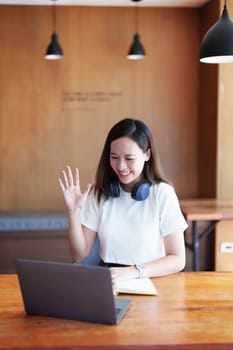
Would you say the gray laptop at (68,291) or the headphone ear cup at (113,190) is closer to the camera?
the gray laptop at (68,291)

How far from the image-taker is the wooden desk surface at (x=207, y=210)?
12.5 ft

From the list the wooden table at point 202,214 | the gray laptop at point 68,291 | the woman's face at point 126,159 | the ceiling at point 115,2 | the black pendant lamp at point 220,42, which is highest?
the ceiling at point 115,2

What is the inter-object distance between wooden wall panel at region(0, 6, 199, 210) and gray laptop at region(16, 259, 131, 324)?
3.87m

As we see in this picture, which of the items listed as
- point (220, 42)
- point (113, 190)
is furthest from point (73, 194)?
point (220, 42)

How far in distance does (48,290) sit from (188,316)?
47 cm

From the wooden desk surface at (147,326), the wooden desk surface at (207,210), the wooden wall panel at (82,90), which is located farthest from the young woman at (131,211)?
the wooden wall panel at (82,90)

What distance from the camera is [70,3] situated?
17.0ft

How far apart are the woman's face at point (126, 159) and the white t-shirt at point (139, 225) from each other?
0.39 ft

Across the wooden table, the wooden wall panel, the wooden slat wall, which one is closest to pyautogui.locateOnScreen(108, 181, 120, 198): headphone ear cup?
the wooden table

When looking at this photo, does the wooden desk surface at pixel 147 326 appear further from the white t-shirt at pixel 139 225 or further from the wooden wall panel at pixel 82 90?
the wooden wall panel at pixel 82 90

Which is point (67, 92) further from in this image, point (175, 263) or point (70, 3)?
point (175, 263)

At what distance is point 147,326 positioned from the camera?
1546 mm

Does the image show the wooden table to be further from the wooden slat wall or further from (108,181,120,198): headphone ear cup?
(108,181,120,198): headphone ear cup

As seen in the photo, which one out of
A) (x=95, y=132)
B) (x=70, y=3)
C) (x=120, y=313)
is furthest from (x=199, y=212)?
(x=70, y=3)
